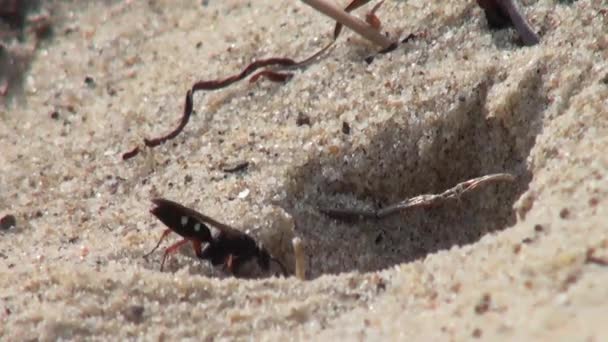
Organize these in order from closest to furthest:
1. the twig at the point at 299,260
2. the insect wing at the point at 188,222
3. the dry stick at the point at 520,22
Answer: the twig at the point at 299,260 → the insect wing at the point at 188,222 → the dry stick at the point at 520,22

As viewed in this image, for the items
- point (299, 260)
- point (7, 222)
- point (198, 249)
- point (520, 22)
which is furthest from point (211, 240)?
point (520, 22)

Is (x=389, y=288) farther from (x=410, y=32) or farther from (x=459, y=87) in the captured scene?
(x=410, y=32)

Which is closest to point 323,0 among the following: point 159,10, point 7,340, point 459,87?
point 459,87

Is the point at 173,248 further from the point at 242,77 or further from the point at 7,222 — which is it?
the point at 242,77

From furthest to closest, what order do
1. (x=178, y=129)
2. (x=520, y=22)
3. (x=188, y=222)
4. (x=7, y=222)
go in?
(x=178, y=129), (x=7, y=222), (x=520, y=22), (x=188, y=222)

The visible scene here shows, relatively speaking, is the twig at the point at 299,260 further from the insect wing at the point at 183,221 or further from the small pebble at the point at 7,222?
the small pebble at the point at 7,222

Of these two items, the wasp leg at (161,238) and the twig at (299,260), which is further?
the wasp leg at (161,238)

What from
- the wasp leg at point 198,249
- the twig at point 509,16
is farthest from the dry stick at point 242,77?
the wasp leg at point 198,249
